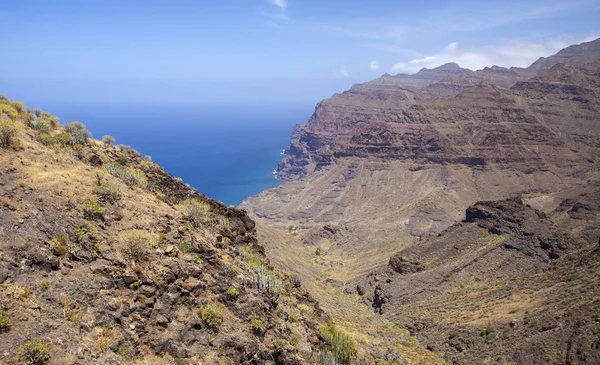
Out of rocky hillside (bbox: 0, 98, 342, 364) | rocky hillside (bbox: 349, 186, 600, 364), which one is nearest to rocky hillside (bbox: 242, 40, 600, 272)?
rocky hillside (bbox: 349, 186, 600, 364)

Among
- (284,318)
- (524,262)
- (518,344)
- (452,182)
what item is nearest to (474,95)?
(452,182)

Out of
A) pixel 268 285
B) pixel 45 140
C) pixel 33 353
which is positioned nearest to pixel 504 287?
pixel 268 285

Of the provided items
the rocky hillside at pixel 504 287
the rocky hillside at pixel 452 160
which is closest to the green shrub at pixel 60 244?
the rocky hillside at pixel 504 287

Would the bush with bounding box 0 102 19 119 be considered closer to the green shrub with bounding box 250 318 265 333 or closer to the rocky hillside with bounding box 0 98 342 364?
the rocky hillside with bounding box 0 98 342 364

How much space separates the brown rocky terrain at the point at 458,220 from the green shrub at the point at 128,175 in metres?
17.2

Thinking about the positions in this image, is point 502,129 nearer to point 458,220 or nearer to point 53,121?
point 458,220

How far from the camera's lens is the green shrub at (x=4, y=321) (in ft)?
31.5

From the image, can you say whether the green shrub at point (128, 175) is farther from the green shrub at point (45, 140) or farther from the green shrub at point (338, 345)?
the green shrub at point (338, 345)

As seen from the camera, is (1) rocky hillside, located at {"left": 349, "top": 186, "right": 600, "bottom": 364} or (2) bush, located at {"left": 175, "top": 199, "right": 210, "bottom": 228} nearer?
(2) bush, located at {"left": 175, "top": 199, "right": 210, "bottom": 228}

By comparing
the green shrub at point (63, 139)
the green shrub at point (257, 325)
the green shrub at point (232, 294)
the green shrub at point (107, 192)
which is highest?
the green shrub at point (63, 139)

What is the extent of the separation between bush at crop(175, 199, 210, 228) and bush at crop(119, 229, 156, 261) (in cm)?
405

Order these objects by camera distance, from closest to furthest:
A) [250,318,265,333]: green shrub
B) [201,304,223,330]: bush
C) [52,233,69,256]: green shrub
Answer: [52,233,69,256]: green shrub < [201,304,223,330]: bush < [250,318,265,333]: green shrub

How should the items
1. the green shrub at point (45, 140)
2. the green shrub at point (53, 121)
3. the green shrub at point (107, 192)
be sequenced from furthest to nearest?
the green shrub at point (53, 121) → the green shrub at point (45, 140) → the green shrub at point (107, 192)

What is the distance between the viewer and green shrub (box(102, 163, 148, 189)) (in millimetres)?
19386
